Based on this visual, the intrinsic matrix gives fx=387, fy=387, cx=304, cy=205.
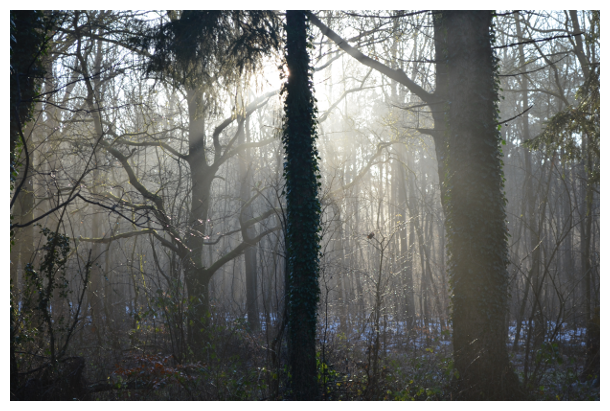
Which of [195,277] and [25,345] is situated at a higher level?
[195,277]

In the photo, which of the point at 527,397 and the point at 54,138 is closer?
the point at 527,397

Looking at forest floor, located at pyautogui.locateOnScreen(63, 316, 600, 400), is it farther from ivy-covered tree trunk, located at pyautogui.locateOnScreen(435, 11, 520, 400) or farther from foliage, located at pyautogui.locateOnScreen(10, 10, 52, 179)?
foliage, located at pyautogui.locateOnScreen(10, 10, 52, 179)

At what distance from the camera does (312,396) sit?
5.54 meters

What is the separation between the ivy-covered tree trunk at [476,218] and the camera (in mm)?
5383

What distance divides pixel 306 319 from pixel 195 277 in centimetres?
423

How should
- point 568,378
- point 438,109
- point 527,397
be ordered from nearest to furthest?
point 527,397, point 568,378, point 438,109

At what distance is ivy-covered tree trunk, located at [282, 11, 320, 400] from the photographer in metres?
5.71

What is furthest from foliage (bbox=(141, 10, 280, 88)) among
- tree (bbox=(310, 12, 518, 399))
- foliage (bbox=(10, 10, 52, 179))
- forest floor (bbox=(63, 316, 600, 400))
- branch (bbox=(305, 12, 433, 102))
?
forest floor (bbox=(63, 316, 600, 400))

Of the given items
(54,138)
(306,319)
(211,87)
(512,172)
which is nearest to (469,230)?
(306,319)

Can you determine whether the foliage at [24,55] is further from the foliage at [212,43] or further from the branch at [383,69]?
the branch at [383,69]

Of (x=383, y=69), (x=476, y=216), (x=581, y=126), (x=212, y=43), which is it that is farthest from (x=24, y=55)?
(x=581, y=126)

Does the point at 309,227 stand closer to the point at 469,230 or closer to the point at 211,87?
the point at 469,230

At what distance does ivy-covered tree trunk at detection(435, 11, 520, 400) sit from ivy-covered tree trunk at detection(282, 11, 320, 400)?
2090 mm

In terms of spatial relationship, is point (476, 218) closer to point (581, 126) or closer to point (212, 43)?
point (581, 126)
